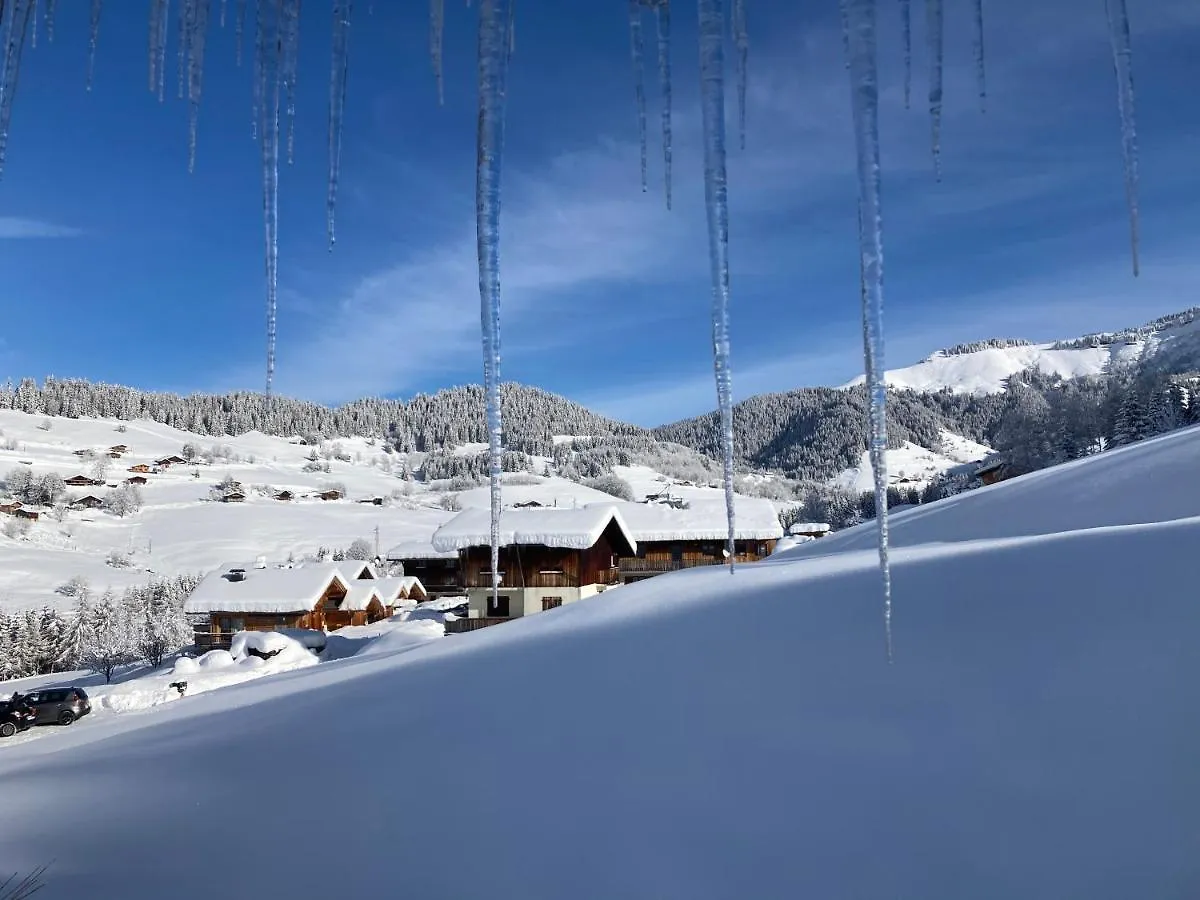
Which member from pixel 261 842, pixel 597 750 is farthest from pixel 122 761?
pixel 597 750

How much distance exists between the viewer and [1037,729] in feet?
10.7

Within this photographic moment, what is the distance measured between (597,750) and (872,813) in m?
1.49

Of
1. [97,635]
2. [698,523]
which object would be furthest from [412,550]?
[698,523]

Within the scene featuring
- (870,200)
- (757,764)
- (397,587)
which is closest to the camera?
(870,200)

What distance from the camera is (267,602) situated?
3631 centimetres

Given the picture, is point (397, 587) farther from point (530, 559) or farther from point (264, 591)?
point (530, 559)

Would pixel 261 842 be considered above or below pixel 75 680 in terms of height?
above

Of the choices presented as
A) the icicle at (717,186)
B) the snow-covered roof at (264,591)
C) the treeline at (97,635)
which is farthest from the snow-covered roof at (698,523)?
the icicle at (717,186)

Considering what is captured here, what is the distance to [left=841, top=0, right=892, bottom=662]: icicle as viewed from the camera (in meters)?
2.20

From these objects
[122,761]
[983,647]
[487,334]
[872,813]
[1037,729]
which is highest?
[487,334]

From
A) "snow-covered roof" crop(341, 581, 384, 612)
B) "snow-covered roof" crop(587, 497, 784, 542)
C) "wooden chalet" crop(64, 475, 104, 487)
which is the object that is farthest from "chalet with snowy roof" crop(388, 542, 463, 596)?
"wooden chalet" crop(64, 475, 104, 487)

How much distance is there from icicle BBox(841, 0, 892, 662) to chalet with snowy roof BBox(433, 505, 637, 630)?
21.9m

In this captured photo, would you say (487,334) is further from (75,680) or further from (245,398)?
(245,398)

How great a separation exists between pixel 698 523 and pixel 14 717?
2777 cm
